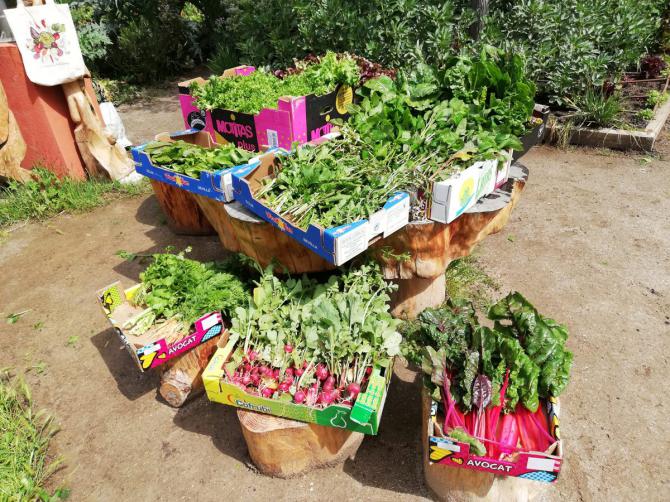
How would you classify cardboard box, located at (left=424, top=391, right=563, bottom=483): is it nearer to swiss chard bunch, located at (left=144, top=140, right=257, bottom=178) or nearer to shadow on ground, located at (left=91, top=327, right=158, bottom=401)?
shadow on ground, located at (left=91, top=327, right=158, bottom=401)

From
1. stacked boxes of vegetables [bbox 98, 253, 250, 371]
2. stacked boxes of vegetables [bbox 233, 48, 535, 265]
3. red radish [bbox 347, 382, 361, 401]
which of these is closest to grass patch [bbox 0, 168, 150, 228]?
stacked boxes of vegetables [bbox 98, 253, 250, 371]

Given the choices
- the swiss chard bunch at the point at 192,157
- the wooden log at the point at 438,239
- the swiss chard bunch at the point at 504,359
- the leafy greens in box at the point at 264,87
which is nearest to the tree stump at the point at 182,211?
the leafy greens in box at the point at 264,87

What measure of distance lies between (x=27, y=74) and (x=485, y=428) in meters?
6.15

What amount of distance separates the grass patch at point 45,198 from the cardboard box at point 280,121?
6.44 ft

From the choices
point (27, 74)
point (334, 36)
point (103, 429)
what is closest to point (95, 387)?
point (103, 429)

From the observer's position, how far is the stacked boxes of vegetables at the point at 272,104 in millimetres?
4711

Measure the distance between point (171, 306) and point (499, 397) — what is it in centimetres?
224

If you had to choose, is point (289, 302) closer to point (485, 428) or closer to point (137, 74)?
point (485, 428)

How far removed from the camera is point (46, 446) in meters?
3.27

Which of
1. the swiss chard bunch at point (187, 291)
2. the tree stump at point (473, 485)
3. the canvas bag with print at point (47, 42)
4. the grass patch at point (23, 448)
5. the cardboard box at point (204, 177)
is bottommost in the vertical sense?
the grass patch at point (23, 448)

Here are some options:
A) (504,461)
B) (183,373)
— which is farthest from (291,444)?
(504,461)

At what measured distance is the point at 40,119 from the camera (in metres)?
6.02

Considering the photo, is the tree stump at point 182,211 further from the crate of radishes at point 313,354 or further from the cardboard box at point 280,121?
the crate of radishes at point 313,354

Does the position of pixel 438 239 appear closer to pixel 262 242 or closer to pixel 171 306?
pixel 262 242
